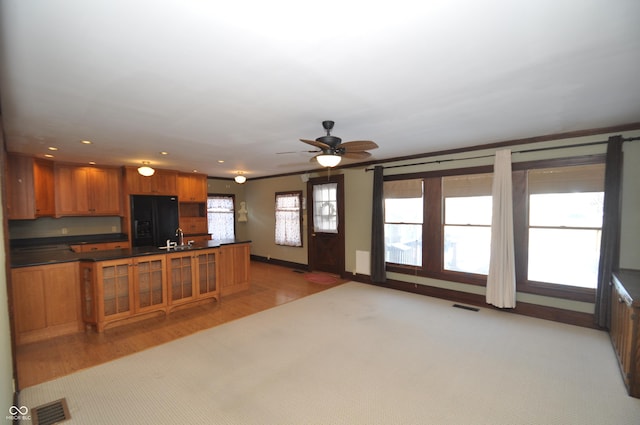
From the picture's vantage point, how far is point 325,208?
6.70m

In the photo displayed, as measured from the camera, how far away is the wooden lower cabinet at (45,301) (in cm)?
324

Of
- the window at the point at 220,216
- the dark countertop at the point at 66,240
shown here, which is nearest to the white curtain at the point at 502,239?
the window at the point at 220,216

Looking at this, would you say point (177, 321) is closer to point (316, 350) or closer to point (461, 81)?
point (316, 350)

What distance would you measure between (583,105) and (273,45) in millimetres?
3079

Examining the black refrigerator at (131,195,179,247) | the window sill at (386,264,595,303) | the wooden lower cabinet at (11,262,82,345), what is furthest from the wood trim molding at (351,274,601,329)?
the wooden lower cabinet at (11,262,82,345)

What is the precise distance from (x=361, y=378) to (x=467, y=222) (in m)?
3.23

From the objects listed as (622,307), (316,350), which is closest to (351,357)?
(316,350)

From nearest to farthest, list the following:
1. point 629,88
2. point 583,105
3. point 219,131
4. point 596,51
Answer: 1. point 596,51
2. point 629,88
3. point 583,105
4. point 219,131

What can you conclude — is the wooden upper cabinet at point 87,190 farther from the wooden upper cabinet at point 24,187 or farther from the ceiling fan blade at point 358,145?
the ceiling fan blade at point 358,145

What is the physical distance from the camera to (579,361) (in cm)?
286

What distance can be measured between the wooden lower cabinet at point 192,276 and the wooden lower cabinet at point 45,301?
110 cm

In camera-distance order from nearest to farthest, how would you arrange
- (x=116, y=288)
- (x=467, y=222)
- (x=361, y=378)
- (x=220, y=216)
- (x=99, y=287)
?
(x=361, y=378) < (x=99, y=287) < (x=116, y=288) < (x=467, y=222) < (x=220, y=216)

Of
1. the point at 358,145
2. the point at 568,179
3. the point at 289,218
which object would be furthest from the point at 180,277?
the point at 568,179

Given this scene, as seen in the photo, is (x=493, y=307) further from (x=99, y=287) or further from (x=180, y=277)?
(x=99, y=287)
